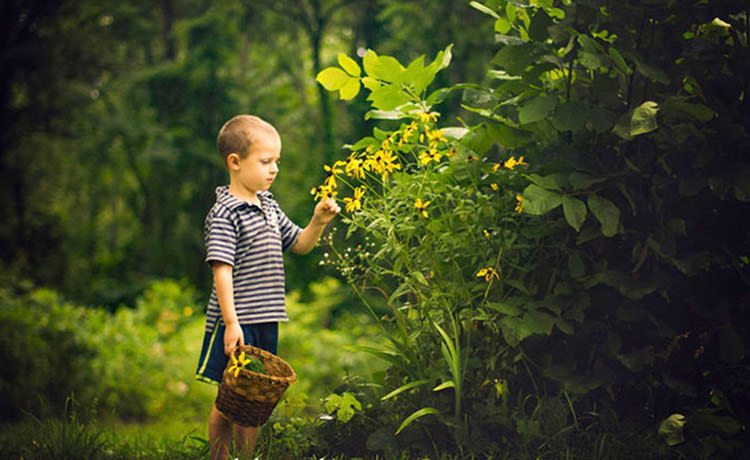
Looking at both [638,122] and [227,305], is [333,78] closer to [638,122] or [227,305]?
[227,305]

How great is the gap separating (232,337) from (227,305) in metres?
0.11

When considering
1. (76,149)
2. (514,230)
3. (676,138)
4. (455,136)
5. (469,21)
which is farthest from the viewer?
(76,149)

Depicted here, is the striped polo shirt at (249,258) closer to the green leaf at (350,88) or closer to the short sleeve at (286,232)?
the short sleeve at (286,232)

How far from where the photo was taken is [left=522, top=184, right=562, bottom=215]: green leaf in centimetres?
218

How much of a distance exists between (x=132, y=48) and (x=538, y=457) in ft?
27.9

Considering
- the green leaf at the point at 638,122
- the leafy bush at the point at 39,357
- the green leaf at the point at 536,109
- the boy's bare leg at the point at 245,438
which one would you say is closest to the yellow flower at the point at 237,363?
the boy's bare leg at the point at 245,438

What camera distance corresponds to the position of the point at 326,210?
262 centimetres

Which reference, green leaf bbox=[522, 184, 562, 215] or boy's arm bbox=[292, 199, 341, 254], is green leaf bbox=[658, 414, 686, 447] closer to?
green leaf bbox=[522, 184, 562, 215]

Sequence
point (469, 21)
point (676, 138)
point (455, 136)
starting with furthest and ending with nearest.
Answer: point (469, 21) → point (455, 136) → point (676, 138)

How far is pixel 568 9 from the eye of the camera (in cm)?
241

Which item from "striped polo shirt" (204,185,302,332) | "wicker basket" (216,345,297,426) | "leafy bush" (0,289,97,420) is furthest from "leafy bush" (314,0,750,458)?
"leafy bush" (0,289,97,420)

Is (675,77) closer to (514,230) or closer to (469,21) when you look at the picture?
(514,230)

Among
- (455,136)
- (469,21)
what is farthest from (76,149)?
(455,136)

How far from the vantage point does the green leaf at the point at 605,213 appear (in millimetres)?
2242
